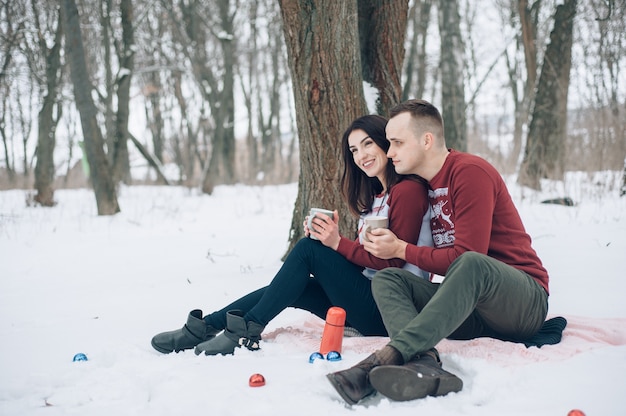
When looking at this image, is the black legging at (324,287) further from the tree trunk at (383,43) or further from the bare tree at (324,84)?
the tree trunk at (383,43)

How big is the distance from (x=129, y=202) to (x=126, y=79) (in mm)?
3083

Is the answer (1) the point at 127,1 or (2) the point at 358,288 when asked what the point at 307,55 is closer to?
(2) the point at 358,288

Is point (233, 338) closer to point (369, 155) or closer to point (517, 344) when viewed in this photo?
point (369, 155)

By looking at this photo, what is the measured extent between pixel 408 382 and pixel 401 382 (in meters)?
0.03

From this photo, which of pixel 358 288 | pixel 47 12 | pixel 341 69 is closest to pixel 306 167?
pixel 341 69

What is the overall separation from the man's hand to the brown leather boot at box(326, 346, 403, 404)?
55cm

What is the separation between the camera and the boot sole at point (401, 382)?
1.92 metres

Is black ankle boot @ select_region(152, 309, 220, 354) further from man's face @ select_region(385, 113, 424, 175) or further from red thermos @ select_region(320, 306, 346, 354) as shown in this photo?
man's face @ select_region(385, 113, 424, 175)

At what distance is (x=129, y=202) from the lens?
10969 mm

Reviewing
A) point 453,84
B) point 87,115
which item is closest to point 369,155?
point 453,84

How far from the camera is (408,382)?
6.28 ft

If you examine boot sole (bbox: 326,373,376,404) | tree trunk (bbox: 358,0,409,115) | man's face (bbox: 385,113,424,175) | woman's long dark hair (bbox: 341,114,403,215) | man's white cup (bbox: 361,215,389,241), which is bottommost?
boot sole (bbox: 326,373,376,404)

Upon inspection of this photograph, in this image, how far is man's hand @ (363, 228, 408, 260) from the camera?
2.46 metres

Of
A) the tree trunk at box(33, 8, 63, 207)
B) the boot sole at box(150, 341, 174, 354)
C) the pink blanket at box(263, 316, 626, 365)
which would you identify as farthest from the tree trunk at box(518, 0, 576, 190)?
the tree trunk at box(33, 8, 63, 207)
